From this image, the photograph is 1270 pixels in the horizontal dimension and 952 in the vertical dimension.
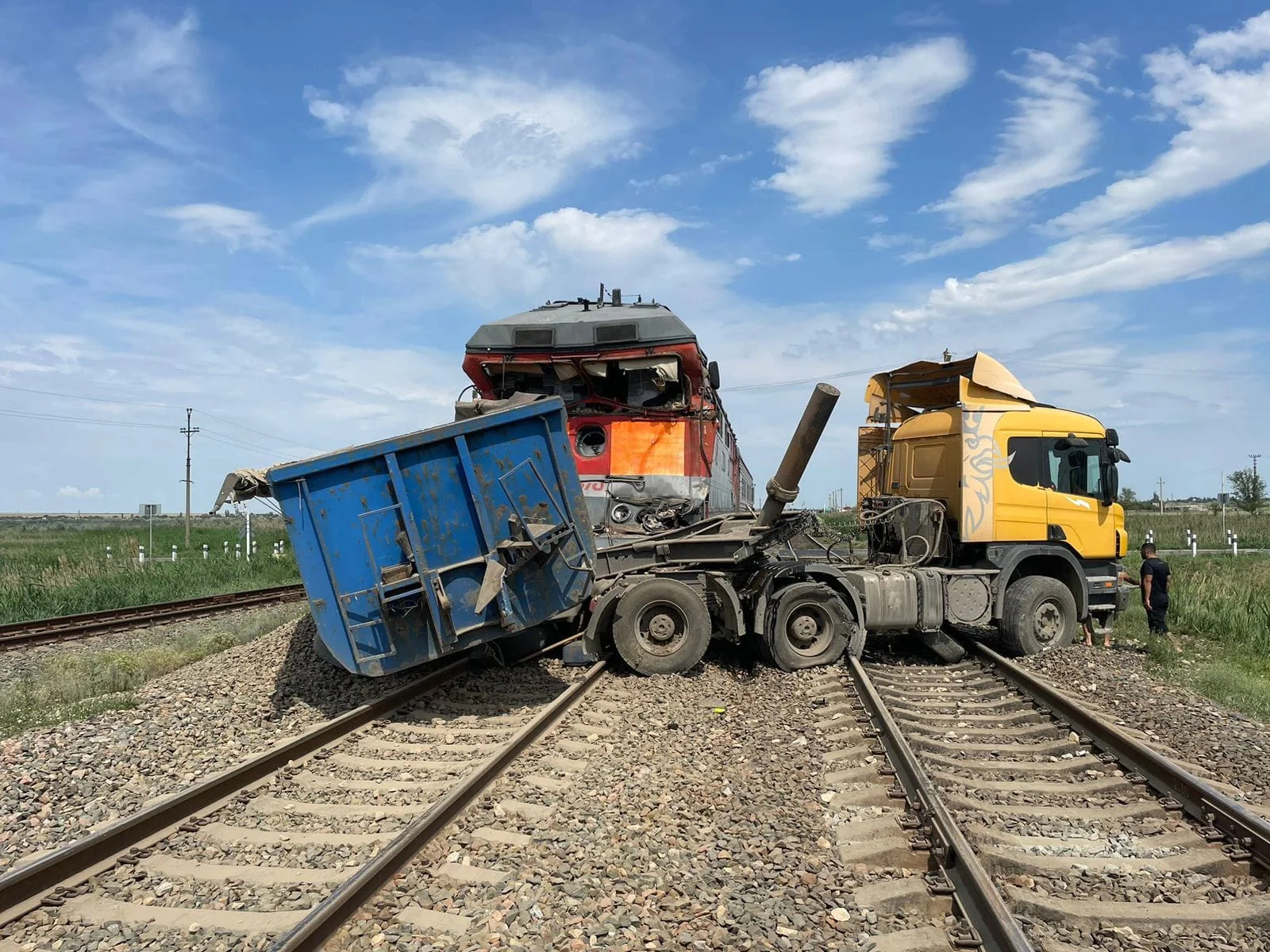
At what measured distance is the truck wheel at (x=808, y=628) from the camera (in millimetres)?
9227

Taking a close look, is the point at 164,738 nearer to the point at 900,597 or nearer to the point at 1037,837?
the point at 1037,837

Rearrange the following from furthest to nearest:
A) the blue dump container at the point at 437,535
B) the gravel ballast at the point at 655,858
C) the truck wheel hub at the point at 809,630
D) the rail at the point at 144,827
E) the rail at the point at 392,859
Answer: the truck wheel hub at the point at 809,630 → the blue dump container at the point at 437,535 → the rail at the point at 144,827 → the gravel ballast at the point at 655,858 → the rail at the point at 392,859

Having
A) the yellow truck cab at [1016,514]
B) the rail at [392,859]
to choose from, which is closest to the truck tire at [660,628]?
the rail at [392,859]

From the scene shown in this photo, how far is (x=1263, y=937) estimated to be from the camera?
3688 millimetres

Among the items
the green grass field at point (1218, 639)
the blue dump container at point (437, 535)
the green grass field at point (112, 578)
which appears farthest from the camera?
the green grass field at point (112, 578)

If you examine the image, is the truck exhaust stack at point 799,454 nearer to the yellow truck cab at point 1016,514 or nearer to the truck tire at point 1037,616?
the yellow truck cab at point 1016,514

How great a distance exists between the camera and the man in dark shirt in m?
11.8

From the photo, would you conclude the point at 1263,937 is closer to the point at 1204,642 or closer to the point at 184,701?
the point at 184,701

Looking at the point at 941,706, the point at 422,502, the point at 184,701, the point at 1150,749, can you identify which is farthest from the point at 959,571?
the point at 184,701

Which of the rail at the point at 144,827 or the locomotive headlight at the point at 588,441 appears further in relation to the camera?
the locomotive headlight at the point at 588,441

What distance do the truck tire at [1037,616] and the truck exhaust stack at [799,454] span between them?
142 inches

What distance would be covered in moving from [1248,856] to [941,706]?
3493 millimetres

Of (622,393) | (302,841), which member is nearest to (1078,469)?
(622,393)

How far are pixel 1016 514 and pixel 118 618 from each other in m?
14.4
